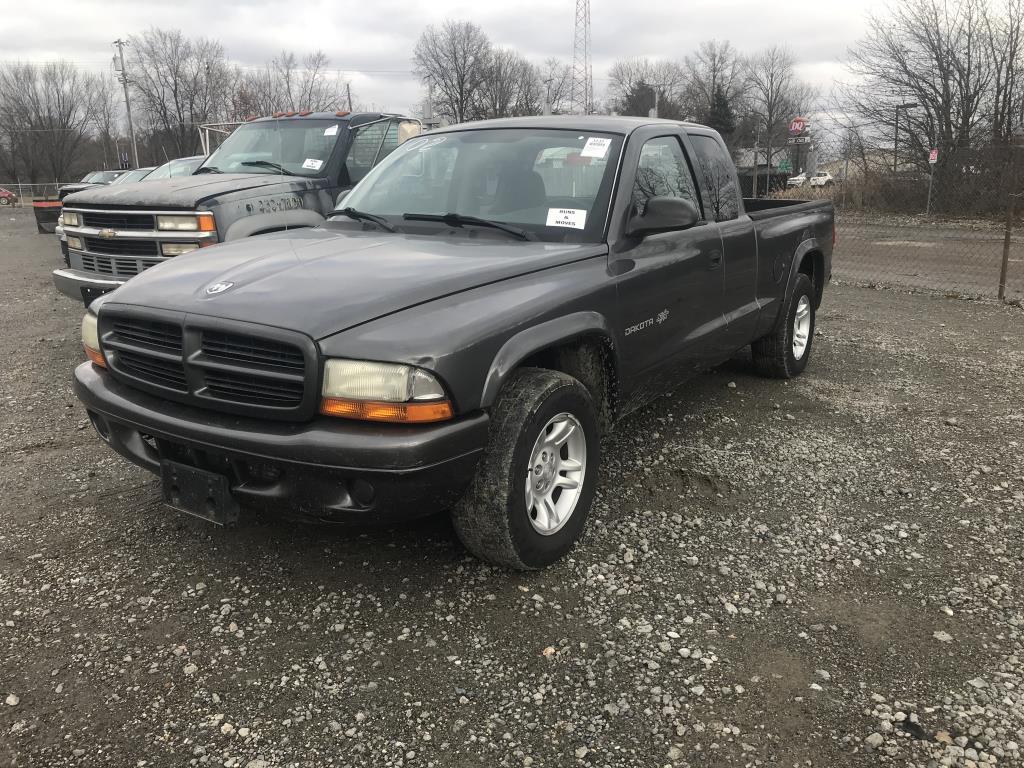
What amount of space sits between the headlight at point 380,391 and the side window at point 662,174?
1674 millimetres

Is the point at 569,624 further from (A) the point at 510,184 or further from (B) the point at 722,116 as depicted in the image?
(B) the point at 722,116

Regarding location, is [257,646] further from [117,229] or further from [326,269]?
[117,229]

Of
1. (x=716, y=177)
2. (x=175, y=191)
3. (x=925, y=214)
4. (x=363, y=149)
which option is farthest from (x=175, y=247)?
(x=925, y=214)

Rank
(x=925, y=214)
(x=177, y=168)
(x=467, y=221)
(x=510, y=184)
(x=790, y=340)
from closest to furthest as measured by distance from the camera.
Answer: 1. (x=467, y=221)
2. (x=510, y=184)
3. (x=790, y=340)
4. (x=177, y=168)
5. (x=925, y=214)

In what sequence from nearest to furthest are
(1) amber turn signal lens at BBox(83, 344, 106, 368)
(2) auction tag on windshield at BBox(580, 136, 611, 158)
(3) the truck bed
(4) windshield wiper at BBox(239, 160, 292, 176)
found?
(1) amber turn signal lens at BBox(83, 344, 106, 368) < (2) auction tag on windshield at BBox(580, 136, 611, 158) < (3) the truck bed < (4) windshield wiper at BBox(239, 160, 292, 176)

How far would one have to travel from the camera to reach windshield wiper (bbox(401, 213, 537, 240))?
348 cm

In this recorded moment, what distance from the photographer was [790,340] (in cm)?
572

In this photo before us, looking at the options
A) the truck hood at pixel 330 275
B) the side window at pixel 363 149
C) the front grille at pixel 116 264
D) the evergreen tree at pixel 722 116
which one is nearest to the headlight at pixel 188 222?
the front grille at pixel 116 264

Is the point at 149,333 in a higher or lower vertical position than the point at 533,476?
higher

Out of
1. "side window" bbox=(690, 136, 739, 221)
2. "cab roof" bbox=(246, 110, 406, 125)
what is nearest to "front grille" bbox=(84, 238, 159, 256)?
"cab roof" bbox=(246, 110, 406, 125)

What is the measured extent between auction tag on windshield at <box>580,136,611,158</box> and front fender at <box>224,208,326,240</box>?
3.03 meters

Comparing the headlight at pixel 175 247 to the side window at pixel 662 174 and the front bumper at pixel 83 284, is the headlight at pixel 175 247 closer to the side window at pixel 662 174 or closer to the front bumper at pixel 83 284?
the front bumper at pixel 83 284

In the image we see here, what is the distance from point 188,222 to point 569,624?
4.73 m

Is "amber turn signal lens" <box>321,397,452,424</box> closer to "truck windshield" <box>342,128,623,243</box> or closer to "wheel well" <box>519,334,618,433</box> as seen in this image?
"wheel well" <box>519,334,618,433</box>
